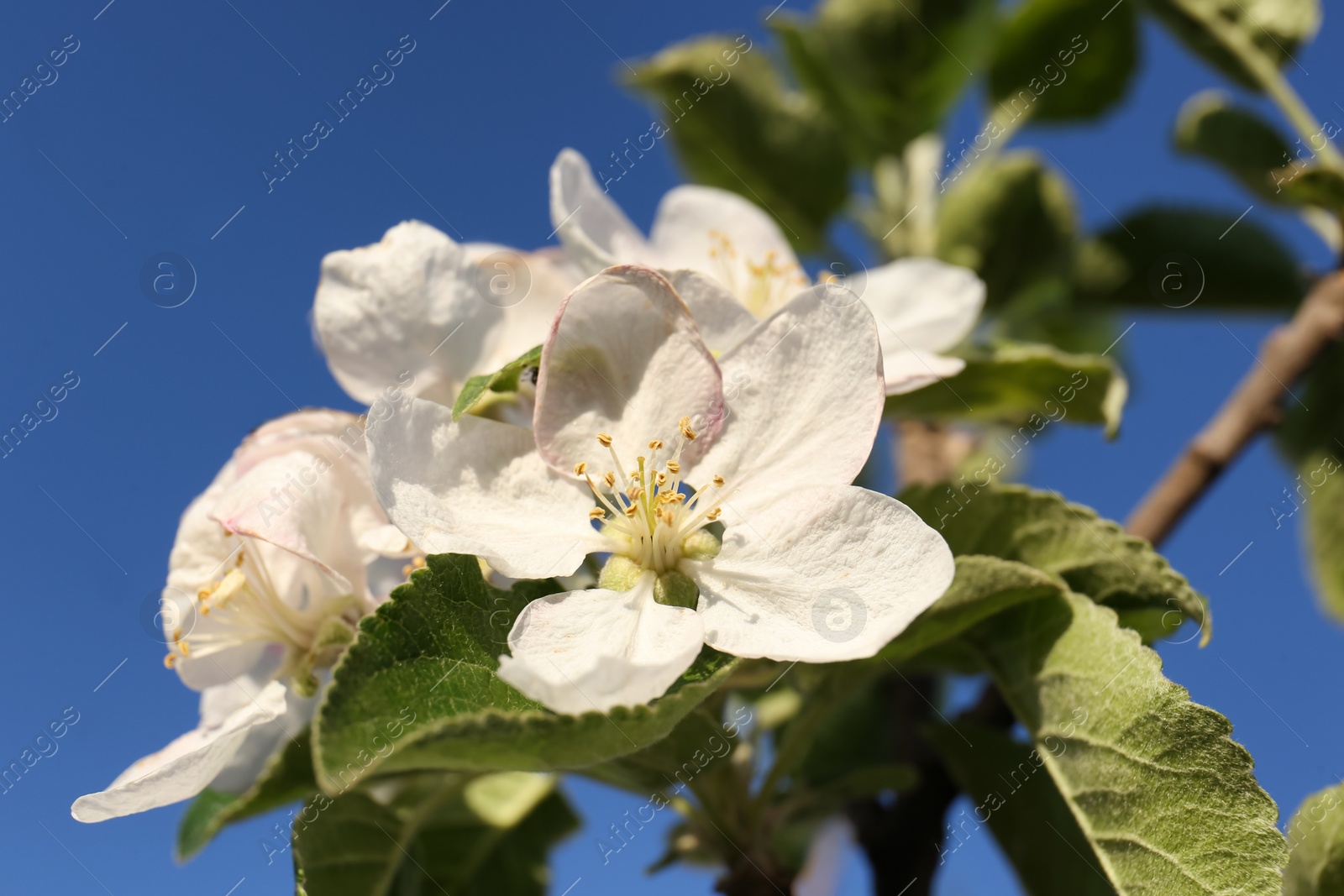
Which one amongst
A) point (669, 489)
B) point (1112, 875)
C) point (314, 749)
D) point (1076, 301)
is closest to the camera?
point (314, 749)

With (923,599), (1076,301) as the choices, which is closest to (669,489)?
(923,599)

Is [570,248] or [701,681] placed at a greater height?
[570,248]

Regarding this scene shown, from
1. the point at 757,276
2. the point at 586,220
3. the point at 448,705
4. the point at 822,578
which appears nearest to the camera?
the point at 448,705

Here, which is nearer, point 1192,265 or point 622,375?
point 622,375

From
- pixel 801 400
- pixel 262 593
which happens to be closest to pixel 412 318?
pixel 262 593

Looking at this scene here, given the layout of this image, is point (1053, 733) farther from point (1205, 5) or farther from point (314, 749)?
point (1205, 5)

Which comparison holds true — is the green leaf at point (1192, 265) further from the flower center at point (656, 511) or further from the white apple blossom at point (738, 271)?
the flower center at point (656, 511)

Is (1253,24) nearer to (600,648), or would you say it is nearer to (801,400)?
(801,400)
